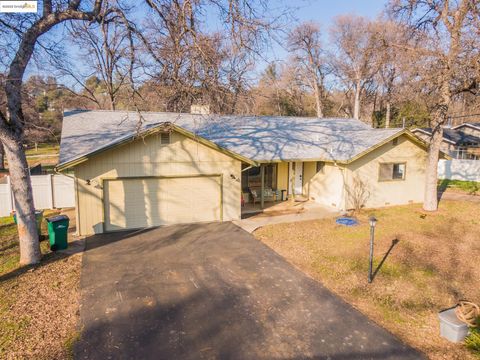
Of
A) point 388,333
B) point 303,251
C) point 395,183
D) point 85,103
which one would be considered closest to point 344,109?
point 395,183

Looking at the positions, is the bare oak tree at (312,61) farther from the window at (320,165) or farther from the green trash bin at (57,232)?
the green trash bin at (57,232)

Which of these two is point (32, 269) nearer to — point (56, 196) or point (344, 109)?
point (56, 196)

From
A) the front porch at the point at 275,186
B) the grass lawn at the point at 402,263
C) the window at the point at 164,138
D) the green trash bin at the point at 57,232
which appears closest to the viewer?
the grass lawn at the point at 402,263

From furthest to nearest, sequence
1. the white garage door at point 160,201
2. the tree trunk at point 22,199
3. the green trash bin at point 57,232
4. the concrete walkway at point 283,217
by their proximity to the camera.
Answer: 1. the concrete walkway at point 283,217
2. the white garage door at point 160,201
3. the green trash bin at point 57,232
4. the tree trunk at point 22,199

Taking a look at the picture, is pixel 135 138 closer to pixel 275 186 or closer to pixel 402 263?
pixel 275 186

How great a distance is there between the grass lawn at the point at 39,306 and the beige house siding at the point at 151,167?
6.63 feet

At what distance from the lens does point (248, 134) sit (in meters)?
16.6

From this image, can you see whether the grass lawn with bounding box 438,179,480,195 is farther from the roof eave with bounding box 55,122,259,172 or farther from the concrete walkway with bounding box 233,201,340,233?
the roof eave with bounding box 55,122,259,172

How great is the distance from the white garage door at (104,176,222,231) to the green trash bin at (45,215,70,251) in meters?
1.80

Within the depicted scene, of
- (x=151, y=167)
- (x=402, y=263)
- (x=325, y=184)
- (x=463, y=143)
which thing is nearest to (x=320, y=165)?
(x=325, y=184)

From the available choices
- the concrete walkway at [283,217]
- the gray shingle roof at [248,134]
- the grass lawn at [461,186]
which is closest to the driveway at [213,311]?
the concrete walkway at [283,217]

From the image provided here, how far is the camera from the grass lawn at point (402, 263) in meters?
6.16

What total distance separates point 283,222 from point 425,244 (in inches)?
197

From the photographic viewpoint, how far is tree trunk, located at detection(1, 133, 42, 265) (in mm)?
8117
